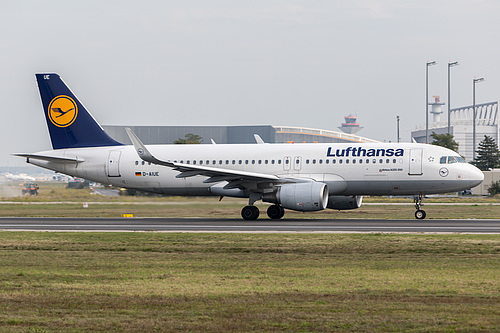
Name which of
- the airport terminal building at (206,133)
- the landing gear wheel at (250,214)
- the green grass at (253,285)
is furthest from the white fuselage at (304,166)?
the airport terminal building at (206,133)

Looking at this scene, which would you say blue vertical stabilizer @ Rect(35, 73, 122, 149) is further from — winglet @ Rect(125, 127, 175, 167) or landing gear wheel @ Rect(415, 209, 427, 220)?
landing gear wheel @ Rect(415, 209, 427, 220)

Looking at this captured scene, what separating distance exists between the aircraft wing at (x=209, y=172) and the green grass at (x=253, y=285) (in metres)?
10.2

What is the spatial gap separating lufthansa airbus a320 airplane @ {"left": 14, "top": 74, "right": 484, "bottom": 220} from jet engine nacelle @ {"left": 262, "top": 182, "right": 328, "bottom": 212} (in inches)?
1.8

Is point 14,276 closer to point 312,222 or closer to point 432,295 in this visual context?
point 432,295

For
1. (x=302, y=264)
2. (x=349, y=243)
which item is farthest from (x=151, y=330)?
(x=349, y=243)

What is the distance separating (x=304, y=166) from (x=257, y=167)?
2.49m

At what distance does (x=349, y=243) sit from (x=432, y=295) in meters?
8.95

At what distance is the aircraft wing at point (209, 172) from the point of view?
32344 millimetres

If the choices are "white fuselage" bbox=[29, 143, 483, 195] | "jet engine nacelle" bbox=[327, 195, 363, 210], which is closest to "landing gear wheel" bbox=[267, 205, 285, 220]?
"white fuselage" bbox=[29, 143, 483, 195]

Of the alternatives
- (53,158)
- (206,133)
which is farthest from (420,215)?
(206,133)

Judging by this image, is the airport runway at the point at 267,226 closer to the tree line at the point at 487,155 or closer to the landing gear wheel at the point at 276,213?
the landing gear wheel at the point at 276,213

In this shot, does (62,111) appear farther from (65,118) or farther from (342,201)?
(342,201)

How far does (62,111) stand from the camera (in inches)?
1476

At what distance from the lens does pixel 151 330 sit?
9547mm
